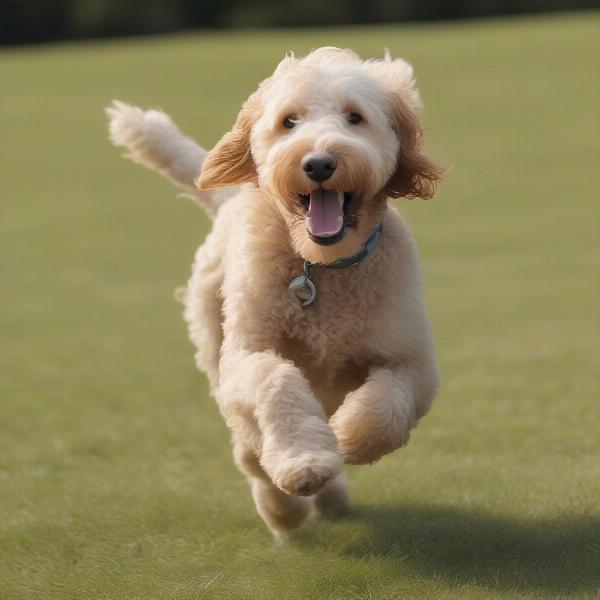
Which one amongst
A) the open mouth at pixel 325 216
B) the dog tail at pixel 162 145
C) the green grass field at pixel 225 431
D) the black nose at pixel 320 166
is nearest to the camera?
the black nose at pixel 320 166

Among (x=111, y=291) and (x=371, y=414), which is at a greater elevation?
(x=371, y=414)

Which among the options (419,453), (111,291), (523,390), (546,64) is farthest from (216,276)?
(546,64)

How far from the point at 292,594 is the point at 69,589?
2.40ft

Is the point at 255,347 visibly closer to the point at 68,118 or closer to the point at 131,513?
the point at 131,513

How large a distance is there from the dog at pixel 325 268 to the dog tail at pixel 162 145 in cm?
97

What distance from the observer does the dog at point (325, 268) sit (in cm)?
395

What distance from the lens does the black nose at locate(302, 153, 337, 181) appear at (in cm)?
390

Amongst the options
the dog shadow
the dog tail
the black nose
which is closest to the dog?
the black nose

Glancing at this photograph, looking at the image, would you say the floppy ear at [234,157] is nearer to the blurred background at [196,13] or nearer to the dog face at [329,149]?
the dog face at [329,149]

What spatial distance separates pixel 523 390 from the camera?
26.0ft

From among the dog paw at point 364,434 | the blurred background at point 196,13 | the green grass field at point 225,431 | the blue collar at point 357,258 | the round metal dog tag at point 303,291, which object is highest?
the blue collar at point 357,258

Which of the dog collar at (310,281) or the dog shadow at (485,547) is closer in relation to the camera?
the dog shadow at (485,547)

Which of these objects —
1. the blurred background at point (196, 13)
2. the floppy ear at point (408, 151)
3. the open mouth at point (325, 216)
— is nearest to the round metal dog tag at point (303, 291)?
the open mouth at point (325, 216)

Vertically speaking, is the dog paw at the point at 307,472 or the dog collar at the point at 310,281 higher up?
the dog collar at the point at 310,281
